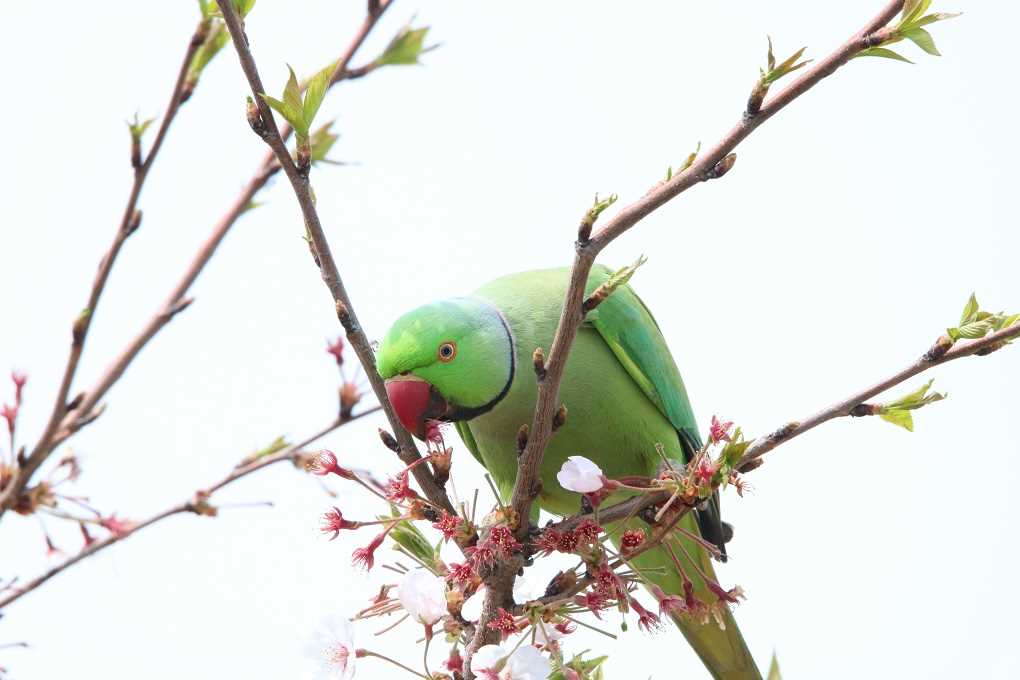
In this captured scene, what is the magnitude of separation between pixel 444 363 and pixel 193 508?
42.9 inches

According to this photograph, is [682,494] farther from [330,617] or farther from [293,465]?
[293,465]

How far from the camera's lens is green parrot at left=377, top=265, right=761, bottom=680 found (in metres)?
3.61

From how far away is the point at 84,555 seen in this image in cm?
276

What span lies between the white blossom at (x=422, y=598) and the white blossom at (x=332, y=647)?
0.16 meters

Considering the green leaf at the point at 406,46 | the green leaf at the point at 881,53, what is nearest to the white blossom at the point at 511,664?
the green leaf at the point at 881,53

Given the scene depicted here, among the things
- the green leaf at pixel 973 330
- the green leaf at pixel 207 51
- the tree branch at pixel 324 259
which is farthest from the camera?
the green leaf at pixel 207 51

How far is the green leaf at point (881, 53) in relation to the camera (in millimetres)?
2049

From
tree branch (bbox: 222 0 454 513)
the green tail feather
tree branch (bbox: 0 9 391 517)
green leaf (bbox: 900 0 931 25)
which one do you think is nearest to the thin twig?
tree branch (bbox: 0 9 391 517)

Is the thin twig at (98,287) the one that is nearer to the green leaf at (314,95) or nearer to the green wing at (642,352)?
the green leaf at (314,95)

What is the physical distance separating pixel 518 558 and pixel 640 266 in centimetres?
90

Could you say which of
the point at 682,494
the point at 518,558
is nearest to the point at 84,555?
the point at 518,558

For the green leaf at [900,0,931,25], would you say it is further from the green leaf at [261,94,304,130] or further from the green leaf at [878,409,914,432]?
the green leaf at [261,94,304,130]

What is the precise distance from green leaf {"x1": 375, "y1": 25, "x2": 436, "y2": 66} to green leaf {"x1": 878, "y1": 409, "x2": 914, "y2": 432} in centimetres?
207

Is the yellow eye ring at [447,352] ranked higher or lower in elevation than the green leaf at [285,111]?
lower
